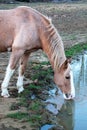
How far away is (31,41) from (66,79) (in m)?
1.02

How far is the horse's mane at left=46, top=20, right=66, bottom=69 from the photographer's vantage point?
645 cm

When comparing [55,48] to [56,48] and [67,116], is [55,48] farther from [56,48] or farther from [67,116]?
[67,116]

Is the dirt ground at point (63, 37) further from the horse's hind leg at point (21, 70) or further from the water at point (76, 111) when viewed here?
the water at point (76, 111)

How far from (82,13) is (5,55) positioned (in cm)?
1305

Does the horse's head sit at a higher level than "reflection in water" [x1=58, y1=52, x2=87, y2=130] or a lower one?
higher

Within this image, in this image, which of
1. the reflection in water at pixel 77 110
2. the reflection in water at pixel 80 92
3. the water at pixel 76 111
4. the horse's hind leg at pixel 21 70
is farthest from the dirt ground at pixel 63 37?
the reflection in water at pixel 80 92

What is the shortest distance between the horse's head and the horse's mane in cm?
11

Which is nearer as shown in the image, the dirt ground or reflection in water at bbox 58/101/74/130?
the dirt ground

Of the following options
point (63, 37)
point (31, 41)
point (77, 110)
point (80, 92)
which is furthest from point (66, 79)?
point (63, 37)

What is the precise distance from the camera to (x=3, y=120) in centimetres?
573

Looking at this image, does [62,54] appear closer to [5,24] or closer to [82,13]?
[5,24]

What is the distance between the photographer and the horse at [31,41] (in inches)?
254

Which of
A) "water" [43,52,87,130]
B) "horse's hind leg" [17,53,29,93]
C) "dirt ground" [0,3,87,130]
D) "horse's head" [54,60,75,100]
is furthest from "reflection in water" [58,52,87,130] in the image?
"horse's hind leg" [17,53,29,93]

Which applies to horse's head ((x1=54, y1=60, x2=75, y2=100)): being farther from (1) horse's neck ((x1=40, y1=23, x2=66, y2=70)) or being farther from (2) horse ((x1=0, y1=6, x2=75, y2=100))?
(1) horse's neck ((x1=40, y1=23, x2=66, y2=70))
